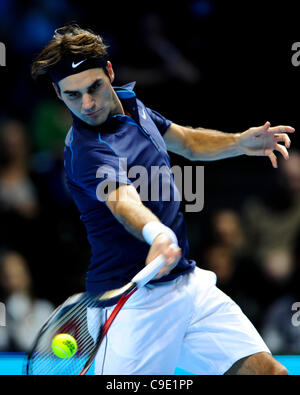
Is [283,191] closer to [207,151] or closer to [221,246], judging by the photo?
[221,246]

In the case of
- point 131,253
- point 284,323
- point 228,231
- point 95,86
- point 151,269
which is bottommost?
point 284,323

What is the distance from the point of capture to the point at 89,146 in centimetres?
283

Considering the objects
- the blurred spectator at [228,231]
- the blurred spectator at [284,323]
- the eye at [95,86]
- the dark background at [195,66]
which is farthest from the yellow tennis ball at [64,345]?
the dark background at [195,66]

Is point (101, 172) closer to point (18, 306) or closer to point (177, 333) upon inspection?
point (177, 333)

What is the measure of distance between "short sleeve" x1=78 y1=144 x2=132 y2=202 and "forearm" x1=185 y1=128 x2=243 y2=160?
2.16 feet

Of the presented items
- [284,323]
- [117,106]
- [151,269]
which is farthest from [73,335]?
[284,323]

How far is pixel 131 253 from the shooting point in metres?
2.92

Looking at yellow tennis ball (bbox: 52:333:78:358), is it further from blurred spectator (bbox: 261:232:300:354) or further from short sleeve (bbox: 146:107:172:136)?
blurred spectator (bbox: 261:232:300:354)

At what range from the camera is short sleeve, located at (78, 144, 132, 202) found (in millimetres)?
2703

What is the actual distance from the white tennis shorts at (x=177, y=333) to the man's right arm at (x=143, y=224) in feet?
1.34

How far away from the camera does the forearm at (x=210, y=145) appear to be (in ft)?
11.1

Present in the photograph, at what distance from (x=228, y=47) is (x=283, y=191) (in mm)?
1254

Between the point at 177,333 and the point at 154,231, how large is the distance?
0.68 meters
